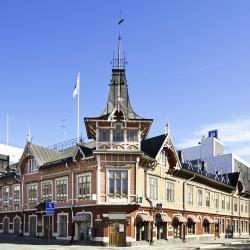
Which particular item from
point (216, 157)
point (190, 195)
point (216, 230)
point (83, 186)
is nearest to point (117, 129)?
point (83, 186)

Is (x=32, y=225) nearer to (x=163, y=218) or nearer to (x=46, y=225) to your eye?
(x=46, y=225)

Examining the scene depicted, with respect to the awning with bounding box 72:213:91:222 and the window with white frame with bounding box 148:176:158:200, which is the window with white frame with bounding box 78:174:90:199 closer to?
the awning with bounding box 72:213:91:222

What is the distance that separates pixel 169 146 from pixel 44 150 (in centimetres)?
1551

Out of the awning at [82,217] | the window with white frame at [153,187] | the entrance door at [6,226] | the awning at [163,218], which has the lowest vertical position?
the entrance door at [6,226]

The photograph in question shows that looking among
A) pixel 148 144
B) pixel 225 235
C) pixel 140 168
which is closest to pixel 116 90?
pixel 148 144

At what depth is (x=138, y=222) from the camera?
4650 centimetres

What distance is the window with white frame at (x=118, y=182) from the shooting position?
147 feet

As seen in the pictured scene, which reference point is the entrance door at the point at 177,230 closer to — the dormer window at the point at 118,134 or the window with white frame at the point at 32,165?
the dormer window at the point at 118,134

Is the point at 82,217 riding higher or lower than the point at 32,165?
lower

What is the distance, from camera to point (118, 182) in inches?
1774

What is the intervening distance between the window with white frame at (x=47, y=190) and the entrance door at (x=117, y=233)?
11.0 meters

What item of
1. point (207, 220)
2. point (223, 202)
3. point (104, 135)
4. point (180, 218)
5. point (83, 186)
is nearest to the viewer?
point (104, 135)

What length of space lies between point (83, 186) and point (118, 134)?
660 cm

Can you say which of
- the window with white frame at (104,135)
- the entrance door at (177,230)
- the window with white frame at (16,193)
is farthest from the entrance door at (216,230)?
the window with white frame at (104,135)
